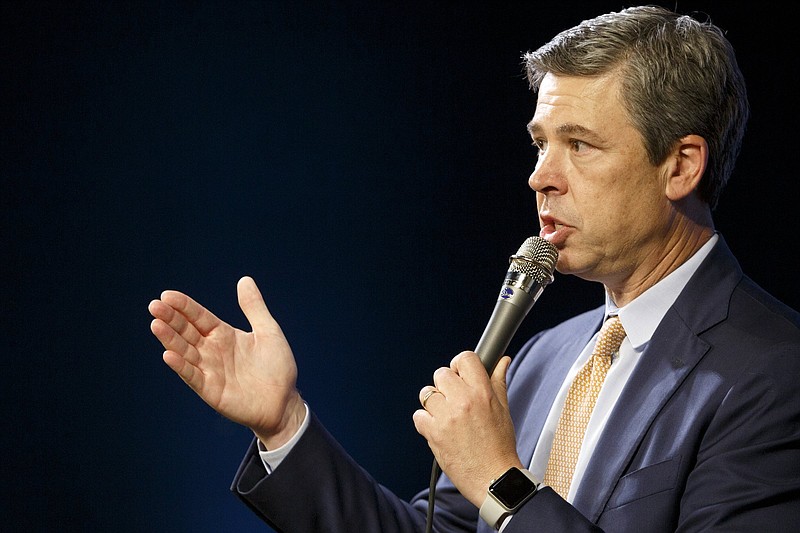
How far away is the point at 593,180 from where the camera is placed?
1683 millimetres

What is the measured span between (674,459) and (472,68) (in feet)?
5.62

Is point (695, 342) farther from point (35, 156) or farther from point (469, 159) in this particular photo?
point (35, 156)

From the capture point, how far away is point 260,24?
273 cm

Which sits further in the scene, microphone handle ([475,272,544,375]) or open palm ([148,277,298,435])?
open palm ([148,277,298,435])

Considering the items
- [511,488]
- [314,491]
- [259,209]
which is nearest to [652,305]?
[511,488]

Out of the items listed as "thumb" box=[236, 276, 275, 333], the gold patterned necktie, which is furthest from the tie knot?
"thumb" box=[236, 276, 275, 333]

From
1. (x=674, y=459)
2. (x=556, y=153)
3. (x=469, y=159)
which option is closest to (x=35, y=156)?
(x=469, y=159)

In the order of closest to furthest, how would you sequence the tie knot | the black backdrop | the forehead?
the forehead < the tie knot < the black backdrop

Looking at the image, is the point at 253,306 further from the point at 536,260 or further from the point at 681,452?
the point at 681,452

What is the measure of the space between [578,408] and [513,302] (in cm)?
41

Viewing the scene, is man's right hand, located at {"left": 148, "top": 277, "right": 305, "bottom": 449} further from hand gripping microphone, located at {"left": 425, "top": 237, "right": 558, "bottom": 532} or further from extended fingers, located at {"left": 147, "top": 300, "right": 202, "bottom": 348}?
hand gripping microphone, located at {"left": 425, "top": 237, "right": 558, "bottom": 532}

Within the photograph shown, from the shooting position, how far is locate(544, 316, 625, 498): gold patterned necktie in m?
1.73

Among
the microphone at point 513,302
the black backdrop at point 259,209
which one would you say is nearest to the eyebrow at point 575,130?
the microphone at point 513,302

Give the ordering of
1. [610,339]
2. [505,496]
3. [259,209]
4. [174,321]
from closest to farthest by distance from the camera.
Answer: [505,496], [174,321], [610,339], [259,209]
